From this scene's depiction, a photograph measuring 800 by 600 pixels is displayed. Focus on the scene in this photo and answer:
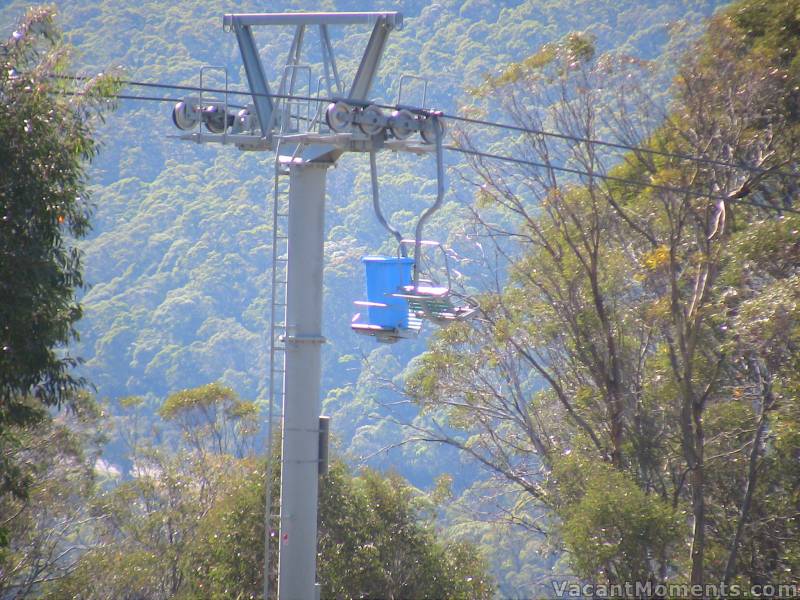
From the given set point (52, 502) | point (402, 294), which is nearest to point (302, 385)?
A: point (402, 294)

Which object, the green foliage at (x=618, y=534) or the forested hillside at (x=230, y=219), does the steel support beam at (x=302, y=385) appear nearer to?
the green foliage at (x=618, y=534)

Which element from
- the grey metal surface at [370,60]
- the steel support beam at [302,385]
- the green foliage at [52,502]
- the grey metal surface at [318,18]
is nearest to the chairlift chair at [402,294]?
the steel support beam at [302,385]

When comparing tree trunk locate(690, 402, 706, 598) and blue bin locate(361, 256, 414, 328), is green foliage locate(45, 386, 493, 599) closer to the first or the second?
tree trunk locate(690, 402, 706, 598)

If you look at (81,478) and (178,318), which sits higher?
(178,318)

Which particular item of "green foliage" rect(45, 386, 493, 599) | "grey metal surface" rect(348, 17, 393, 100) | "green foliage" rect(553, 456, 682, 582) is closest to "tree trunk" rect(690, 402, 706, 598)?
"green foliage" rect(553, 456, 682, 582)

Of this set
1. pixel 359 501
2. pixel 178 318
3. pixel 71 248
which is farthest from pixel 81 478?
pixel 178 318

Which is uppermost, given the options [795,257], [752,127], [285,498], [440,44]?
[440,44]

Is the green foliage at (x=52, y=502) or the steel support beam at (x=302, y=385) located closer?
the steel support beam at (x=302, y=385)

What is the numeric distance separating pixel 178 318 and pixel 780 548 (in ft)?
202

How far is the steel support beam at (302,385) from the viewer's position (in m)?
7.34

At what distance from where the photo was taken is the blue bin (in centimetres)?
751

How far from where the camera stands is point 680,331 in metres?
12.9

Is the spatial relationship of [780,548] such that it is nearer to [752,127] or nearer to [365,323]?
[752,127]

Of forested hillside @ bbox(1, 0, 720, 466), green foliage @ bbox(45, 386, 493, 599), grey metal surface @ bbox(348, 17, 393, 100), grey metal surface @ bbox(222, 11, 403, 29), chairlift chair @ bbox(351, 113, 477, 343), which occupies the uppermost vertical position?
forested hillside @ bbox(1, 0, 720, 466)
